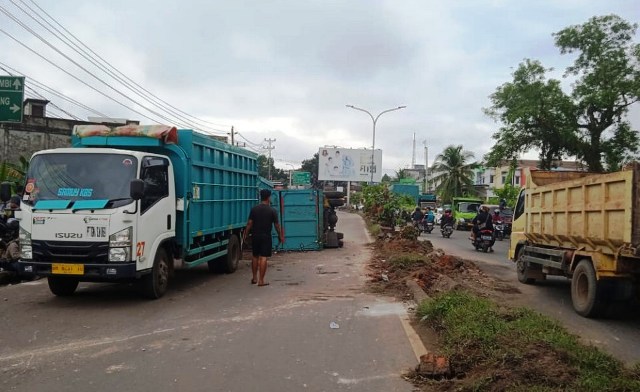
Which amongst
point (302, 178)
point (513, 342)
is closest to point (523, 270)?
point (513, 342)

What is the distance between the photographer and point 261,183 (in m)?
16.2

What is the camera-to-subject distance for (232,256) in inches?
477

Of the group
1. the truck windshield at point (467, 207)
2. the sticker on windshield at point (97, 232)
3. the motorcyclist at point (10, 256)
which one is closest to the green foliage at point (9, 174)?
the motorcyclist at point (10, 256)

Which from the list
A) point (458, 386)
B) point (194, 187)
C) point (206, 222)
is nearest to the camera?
point (458, 386)

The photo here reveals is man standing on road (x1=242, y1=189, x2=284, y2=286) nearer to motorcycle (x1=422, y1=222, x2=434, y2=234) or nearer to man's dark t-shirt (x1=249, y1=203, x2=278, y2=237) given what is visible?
man's dark t-shirt (x1=249, y1=203, x2=278, y2=237)

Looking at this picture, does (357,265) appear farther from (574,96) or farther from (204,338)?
(574,96)

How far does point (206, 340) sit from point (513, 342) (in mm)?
3259

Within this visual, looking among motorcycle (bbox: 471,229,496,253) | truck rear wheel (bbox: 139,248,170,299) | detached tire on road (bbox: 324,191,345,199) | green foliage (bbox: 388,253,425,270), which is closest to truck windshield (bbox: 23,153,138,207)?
truck rear wheel (bbox: 139,248,170,299)

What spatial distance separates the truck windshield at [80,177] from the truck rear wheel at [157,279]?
125 cm

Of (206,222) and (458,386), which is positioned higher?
(206,222)

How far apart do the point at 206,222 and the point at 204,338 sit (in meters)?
4.28

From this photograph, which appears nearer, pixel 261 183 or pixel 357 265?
pixel 357 265

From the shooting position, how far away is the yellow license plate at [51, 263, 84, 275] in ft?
24.3

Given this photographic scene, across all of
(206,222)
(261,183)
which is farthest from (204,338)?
(261,183)
